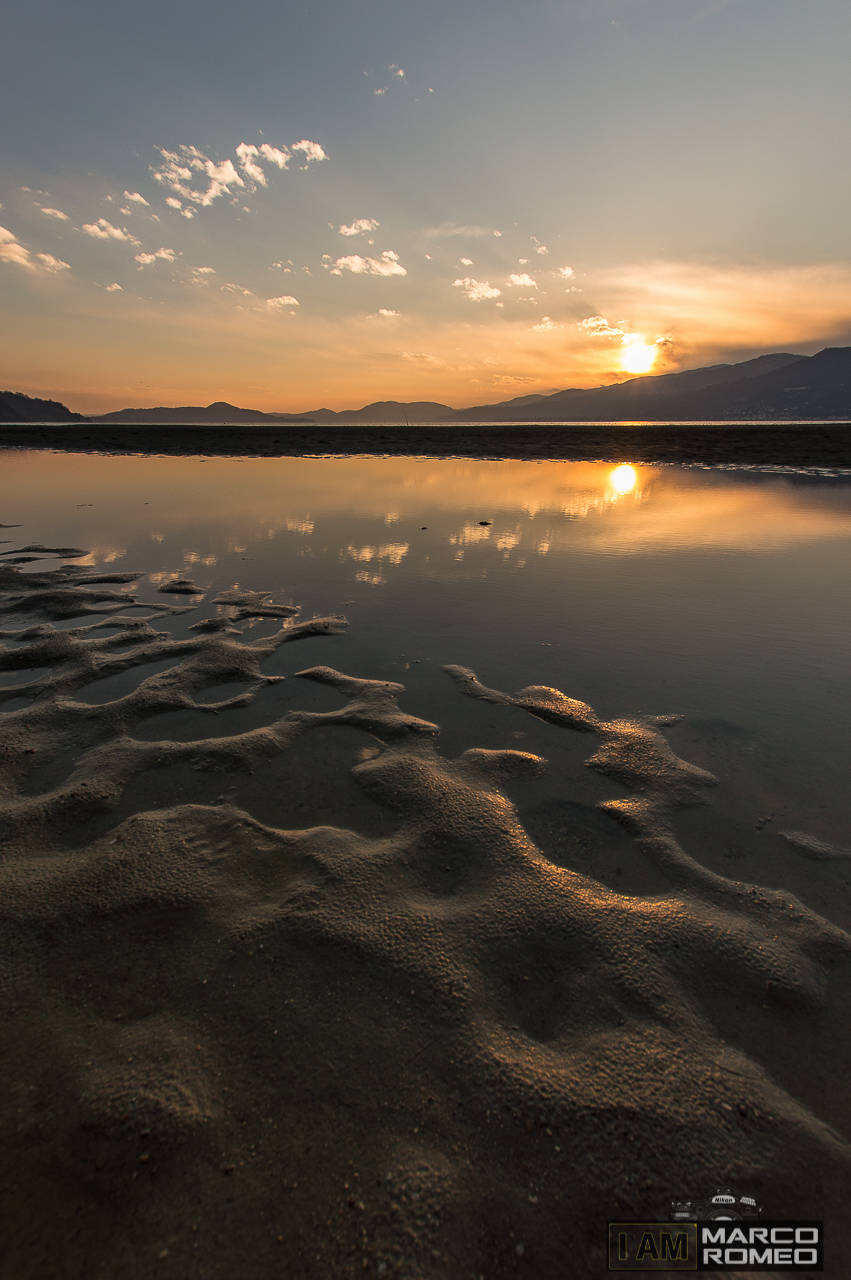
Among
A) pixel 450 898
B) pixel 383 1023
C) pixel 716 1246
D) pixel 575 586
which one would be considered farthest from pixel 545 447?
pixel 716 1246

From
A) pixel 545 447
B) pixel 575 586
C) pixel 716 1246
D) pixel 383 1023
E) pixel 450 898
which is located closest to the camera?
pixel 716 1246

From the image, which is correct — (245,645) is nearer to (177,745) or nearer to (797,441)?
(177,745)

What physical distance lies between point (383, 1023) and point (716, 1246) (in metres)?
1.40

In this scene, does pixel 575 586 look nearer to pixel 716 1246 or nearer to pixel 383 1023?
pixel 383 1023

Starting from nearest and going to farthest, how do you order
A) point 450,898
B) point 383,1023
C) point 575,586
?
point 383,1023, point 450,898, point 575,586

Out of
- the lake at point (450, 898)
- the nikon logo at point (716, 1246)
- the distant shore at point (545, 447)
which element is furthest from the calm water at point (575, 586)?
the distant shore at point (545, 447)

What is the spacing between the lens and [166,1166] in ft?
6.36

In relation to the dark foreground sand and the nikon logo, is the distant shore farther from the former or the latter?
the nikon logo

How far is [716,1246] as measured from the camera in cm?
184

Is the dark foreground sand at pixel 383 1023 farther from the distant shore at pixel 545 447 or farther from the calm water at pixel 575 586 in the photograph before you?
the distant shore at pixel 545 447

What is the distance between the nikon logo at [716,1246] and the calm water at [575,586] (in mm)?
2264

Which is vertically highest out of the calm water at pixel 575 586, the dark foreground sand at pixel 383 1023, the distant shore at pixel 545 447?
the distant shore at pixel 545 447

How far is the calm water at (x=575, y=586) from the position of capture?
16.4 ft

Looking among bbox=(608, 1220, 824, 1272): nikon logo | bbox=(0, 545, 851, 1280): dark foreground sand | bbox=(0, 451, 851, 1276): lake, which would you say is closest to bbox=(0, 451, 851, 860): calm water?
bbox=(0, 451, 851, 1276): lake
